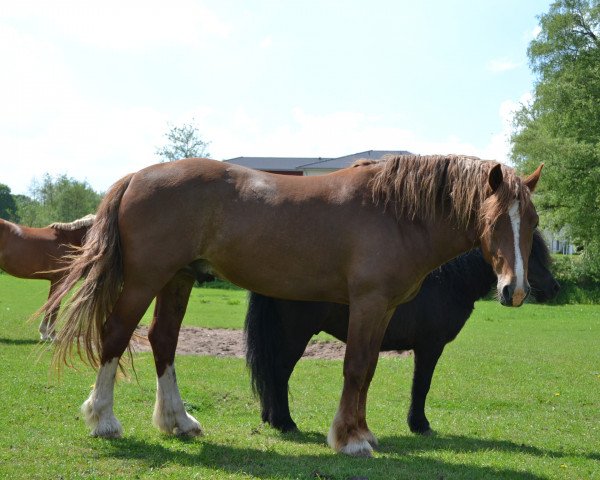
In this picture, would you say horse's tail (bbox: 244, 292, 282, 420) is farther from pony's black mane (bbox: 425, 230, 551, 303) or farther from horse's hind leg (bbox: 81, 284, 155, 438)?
pony's black mane (bbox: 425, 230, 551, 303)

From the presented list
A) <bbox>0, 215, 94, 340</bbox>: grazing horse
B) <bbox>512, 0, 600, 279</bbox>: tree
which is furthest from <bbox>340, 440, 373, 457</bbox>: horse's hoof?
<bbox>512, 0, 600, 279</bbox>: tree

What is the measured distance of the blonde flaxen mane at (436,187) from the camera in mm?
5590

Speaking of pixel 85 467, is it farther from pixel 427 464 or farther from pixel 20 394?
pixel 20 394

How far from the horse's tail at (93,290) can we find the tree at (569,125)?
107 feet

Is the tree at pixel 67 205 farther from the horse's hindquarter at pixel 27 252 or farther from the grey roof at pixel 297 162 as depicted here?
the horse's hindquarter at pixel 27 252

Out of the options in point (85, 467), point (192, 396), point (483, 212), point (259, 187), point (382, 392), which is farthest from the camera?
point (382, 392)

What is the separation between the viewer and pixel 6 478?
446 cm

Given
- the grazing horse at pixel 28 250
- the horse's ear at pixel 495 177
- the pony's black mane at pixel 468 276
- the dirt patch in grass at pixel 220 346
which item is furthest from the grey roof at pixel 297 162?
Answer: the horse's ear at pixel 495 177

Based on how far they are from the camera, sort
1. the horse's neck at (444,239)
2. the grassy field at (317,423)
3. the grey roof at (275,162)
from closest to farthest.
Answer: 1. the grassy field at (317,423)
2. the horse's neck at (444,239)
3. the grey roof at (275,162)

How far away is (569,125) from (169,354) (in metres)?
36.1

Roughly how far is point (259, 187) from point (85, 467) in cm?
267

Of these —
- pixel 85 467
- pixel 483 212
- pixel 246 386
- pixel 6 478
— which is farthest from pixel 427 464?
pixel 246 386

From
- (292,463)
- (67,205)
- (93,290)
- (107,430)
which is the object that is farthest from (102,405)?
(67,205)

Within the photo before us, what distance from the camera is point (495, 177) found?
5375 millimetres
